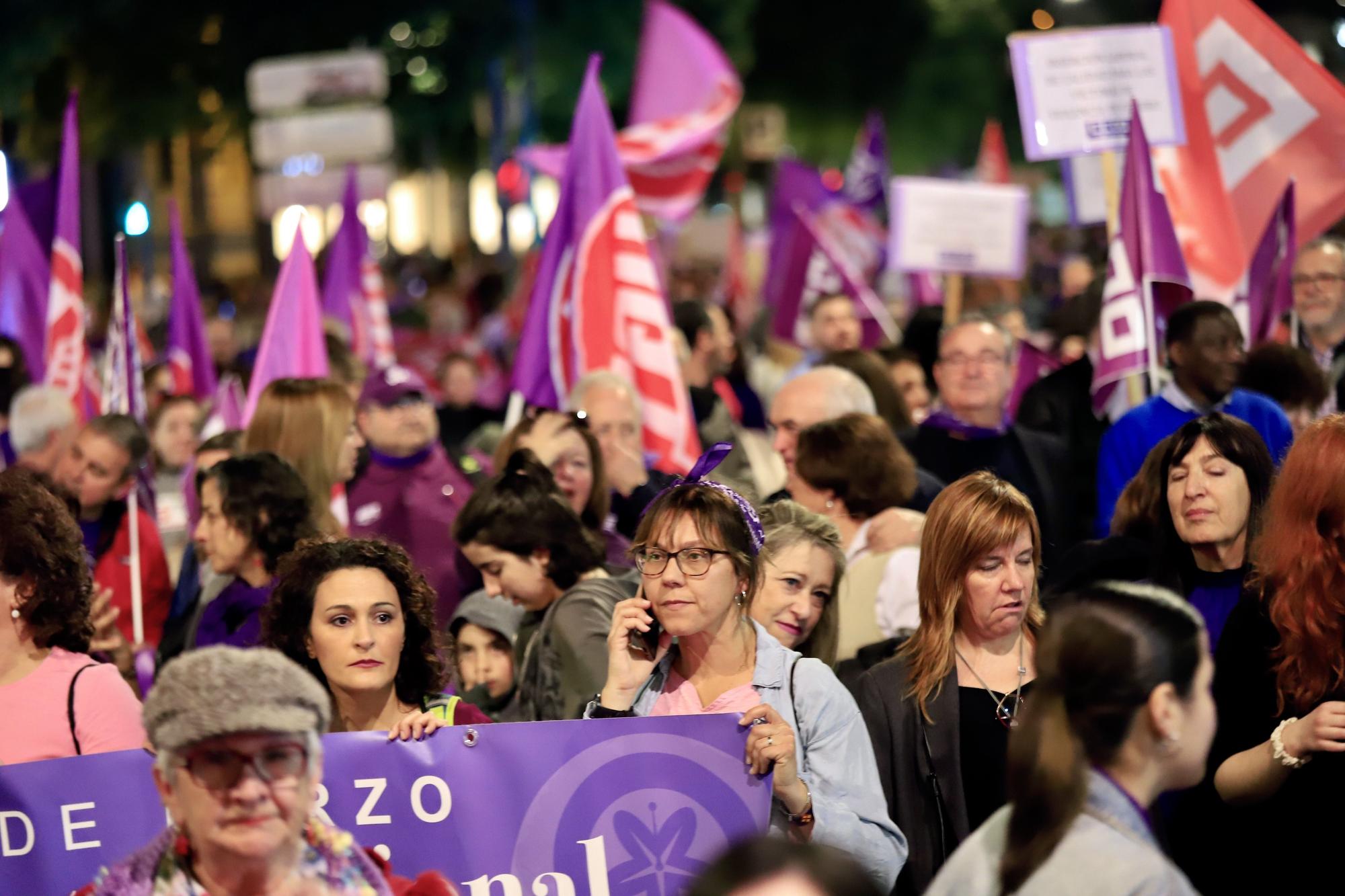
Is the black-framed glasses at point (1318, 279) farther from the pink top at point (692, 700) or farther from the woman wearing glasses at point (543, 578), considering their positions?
the pink top at point (692, 700)

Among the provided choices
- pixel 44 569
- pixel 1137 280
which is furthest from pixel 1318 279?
pixel 44 569

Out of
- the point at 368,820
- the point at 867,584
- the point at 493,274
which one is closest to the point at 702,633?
the point at 368,820

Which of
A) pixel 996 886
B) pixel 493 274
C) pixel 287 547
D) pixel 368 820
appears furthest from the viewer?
pixel 493 274

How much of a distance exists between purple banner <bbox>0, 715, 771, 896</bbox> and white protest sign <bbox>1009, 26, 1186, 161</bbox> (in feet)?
18.4

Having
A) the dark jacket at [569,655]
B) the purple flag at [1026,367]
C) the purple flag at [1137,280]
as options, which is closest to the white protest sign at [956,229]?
the purple flag at [1026,367]

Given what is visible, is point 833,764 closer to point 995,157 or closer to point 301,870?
point 301,870

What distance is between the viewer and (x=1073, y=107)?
9750 millimetres

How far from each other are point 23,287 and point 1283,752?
9.80 meters

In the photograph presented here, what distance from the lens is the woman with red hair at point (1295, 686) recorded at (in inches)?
187

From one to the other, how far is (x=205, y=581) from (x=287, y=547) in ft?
2.37

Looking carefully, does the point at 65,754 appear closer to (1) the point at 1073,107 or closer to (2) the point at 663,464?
(2) the point at 663,464

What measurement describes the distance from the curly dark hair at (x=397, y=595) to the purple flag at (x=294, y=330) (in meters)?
4.72

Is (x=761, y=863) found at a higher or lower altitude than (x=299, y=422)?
lower

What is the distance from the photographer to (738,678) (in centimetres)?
493
